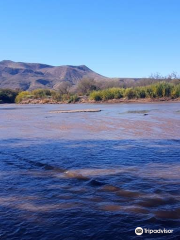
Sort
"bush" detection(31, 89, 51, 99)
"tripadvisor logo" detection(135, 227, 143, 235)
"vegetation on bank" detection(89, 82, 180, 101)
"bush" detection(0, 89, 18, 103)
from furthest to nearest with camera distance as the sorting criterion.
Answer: "bush" detection(0, 89, 18, 103)
"bush" detection(31, 89, 51, 99)
"vegetation on bank" detection(89, 82, 180, 101)
"tripadvisor logo" detection(135, 227, 143, 235)

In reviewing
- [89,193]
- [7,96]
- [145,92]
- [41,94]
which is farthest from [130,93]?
[89,193]

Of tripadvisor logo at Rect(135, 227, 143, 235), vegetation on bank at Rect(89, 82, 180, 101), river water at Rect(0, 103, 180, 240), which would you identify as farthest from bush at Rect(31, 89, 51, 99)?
tripadvisor logo at Rect(135, 227, 143, 235)

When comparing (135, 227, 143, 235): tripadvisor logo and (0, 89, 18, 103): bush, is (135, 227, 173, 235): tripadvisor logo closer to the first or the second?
(135, 227, 143, 235): tripadvisor logo

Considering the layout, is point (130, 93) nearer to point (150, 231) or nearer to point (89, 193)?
point (89, 193)

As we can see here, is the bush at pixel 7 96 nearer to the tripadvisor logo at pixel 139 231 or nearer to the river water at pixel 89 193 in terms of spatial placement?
the river water at pixel 89 193

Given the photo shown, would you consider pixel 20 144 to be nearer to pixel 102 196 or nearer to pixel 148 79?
pixel 102 196

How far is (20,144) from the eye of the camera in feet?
38.0

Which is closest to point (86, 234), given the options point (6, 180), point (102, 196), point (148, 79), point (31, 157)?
point (102, 196)

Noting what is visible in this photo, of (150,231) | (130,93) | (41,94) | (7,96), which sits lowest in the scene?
(150,231)

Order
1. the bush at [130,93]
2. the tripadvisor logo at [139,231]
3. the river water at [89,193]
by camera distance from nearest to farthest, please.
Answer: the tripadvisor logo at [139,231] → the river water at [89,193] → the bush at [130,93]

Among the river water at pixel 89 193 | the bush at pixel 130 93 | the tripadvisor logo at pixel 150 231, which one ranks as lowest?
the tripadvisor logo at pixel 150 231

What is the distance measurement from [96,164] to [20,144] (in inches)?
185

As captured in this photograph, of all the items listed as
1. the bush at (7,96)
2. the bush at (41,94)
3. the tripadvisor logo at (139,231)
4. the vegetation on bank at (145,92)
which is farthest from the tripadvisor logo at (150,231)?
the bush at (7,96)

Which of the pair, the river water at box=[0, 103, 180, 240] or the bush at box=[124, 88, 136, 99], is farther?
the bush at box=[124, 88, 136, 99]
